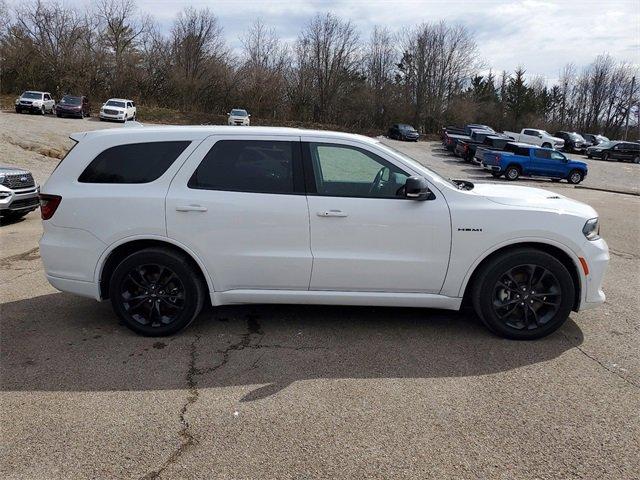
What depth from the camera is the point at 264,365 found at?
3.75 metres

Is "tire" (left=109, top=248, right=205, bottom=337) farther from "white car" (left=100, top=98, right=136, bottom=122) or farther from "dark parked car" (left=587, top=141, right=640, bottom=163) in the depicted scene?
"dark parked car" (left=587, top=141, right=640, bottom=163)

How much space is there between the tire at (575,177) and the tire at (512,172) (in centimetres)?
271

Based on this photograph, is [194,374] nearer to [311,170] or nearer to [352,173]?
[311,170]

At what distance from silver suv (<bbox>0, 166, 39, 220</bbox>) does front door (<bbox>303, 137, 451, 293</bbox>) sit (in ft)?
24.8

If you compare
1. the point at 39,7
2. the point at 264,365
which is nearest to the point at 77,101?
the point at 39,7

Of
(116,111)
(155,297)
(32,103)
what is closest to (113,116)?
(116,111)

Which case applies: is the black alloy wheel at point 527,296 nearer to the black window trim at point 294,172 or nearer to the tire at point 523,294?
the tire at point 523,294

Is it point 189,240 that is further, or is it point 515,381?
point 189,240

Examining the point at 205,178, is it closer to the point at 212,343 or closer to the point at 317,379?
the point at 212,343

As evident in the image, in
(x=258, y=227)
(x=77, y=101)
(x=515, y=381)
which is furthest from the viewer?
(x=77, y=101)

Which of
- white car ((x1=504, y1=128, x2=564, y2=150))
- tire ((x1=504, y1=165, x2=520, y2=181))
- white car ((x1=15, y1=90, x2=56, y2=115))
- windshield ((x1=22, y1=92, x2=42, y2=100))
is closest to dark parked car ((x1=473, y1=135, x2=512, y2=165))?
tire ((x1=504, y1=165, x2=520, y2=181))

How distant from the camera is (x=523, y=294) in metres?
4.16

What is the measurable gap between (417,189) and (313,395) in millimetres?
1805

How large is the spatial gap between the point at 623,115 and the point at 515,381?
7876 cm
